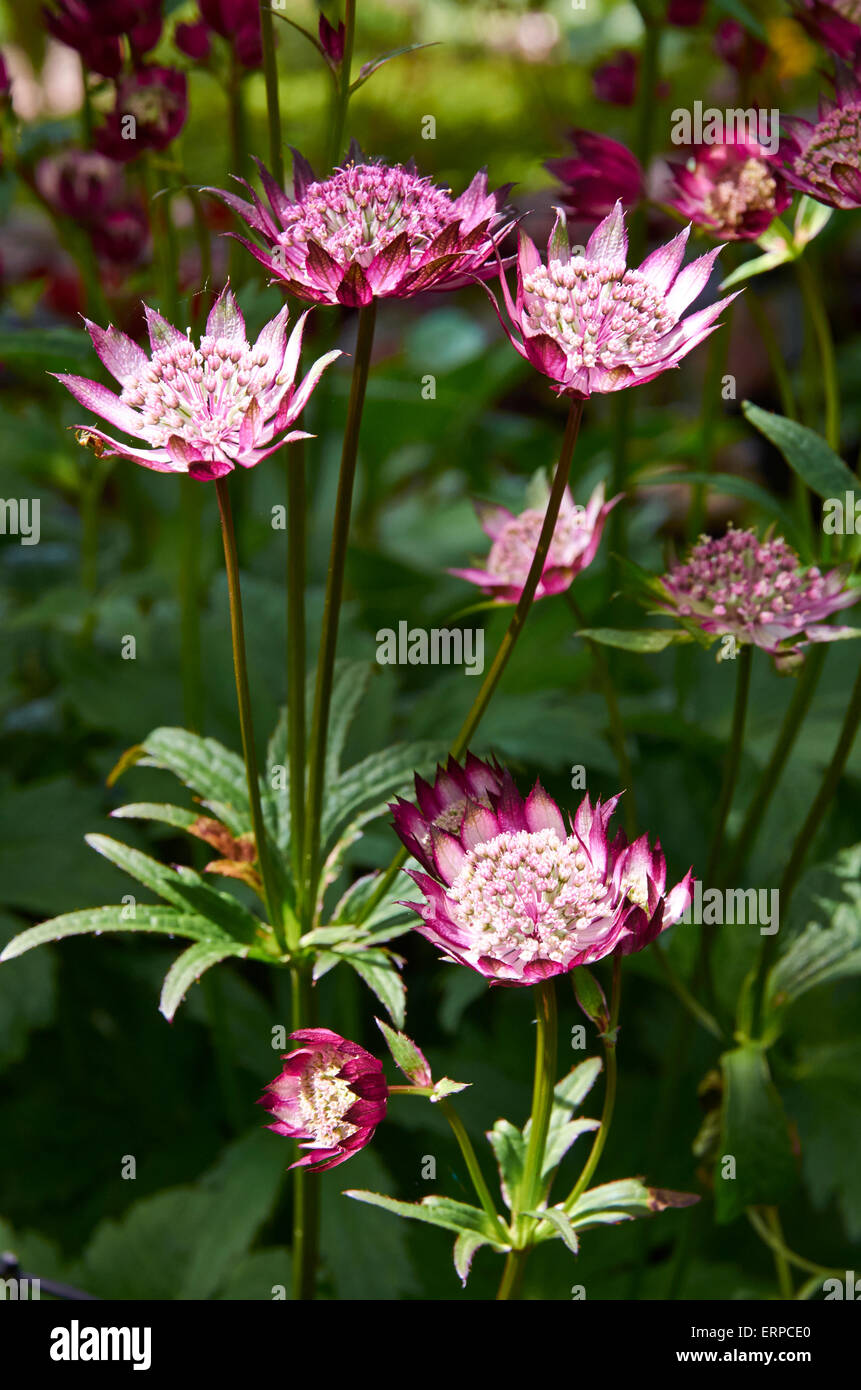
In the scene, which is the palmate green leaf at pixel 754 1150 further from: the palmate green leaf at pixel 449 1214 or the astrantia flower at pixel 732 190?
the astrantia flower at pixel 732 190

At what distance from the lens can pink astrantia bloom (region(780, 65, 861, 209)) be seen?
74 cm

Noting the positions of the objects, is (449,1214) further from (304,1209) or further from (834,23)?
(834,23)

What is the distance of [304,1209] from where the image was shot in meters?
0.81

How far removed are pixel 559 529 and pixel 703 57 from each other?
376cm

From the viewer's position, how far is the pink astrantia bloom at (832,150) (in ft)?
2.42

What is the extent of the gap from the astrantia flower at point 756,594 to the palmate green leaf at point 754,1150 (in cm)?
32

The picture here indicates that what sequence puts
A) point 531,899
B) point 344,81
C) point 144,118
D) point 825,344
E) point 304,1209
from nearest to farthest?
point 531,899, point 344,81, point 304,1209, point 825,344, point 144,118

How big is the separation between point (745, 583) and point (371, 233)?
0.32m

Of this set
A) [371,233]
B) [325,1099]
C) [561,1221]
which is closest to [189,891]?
[325,1099]

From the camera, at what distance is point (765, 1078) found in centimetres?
88

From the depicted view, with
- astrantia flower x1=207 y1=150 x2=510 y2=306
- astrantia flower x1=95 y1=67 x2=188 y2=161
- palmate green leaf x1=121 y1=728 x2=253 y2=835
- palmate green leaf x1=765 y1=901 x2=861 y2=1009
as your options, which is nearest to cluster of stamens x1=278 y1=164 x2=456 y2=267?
astrantia flower x1=207 y1=150 x2=510 y2=306

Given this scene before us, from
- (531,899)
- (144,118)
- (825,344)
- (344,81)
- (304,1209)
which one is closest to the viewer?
(531,899)

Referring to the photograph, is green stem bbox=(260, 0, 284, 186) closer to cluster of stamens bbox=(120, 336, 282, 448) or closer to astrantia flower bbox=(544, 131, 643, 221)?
cluster of stamens bbox=(120, 336, 282, 448)

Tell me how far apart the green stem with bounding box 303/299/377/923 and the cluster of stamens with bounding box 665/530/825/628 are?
0.24 m
